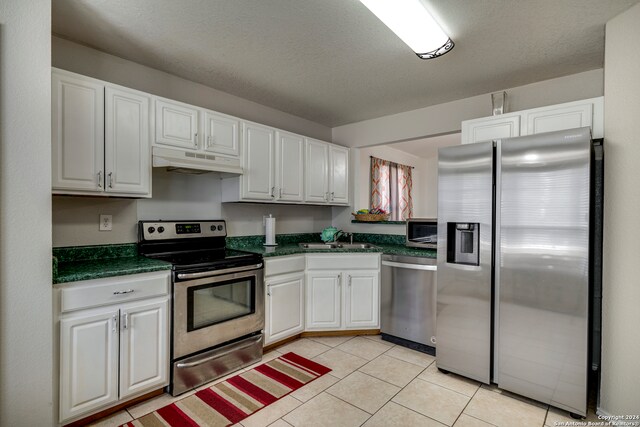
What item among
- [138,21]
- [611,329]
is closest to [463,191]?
[611,329]

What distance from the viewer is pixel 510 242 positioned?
223cm

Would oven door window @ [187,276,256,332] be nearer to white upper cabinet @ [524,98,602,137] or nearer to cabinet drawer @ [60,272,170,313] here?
cabinet drawer @ [60,272,170,313]

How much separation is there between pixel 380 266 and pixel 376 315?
495 mm

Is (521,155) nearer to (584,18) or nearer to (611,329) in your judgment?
(584,18)

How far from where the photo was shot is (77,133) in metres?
2.04

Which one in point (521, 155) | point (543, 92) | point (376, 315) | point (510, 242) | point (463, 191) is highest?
point (543, 92)

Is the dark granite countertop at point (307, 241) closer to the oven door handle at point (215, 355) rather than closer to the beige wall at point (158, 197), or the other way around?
the beige wall at point (158, 197)

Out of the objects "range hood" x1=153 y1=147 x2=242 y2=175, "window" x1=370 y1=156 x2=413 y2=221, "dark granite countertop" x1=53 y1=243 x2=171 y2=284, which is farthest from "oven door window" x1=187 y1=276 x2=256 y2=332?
"window" x1=370 y1=156 x2=413 y2=221

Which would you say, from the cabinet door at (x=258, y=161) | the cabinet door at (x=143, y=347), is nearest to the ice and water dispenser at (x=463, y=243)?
the cabinet door at (x=258, y=161)

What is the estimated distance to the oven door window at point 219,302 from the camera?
230cm

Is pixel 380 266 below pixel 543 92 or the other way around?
below

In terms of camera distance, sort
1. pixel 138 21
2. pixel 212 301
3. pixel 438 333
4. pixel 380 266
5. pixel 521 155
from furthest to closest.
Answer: pixel 380 266
pixel 438 333
pixel 212 301
pixel 521 155
pixel 138 21

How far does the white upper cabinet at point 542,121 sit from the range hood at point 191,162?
2.07m

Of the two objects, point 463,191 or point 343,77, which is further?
point 343,77
